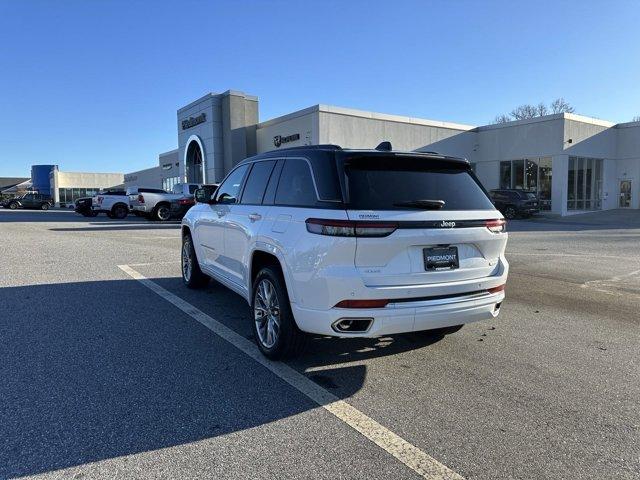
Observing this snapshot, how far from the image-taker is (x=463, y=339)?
203 inches

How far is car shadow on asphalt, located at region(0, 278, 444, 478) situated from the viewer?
311 centimetres

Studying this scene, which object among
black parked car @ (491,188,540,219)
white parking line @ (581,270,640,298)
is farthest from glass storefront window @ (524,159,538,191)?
white parking line @ (581,270,640,298)

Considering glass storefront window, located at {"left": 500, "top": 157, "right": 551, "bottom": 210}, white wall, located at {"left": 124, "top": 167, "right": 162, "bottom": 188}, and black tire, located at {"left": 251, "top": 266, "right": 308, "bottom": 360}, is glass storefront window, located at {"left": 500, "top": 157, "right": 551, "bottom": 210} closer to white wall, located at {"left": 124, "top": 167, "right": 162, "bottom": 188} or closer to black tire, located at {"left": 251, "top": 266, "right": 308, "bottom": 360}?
black tire, located at {"left": 251, "top": 266, "right": 308, "bottom": 360}

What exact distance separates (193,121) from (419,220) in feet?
116

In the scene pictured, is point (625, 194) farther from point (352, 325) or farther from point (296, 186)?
point (352, 325)

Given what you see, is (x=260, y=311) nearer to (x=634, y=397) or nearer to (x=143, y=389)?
(x=143, y=389)

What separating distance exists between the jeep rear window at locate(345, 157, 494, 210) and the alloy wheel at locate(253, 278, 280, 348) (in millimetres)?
1201

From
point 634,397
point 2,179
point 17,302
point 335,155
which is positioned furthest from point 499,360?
point 2,179

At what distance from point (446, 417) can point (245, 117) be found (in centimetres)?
3259

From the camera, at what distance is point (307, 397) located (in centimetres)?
374

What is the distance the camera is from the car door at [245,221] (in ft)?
16.1

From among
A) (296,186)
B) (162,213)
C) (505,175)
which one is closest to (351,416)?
(296,186)

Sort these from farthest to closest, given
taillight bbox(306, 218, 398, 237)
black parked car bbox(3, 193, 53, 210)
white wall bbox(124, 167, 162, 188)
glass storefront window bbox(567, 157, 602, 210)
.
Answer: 1. white wall bbox(124, 167, 162, 188)
2. black parked car bbox(3, 193, 53, 210)
3. glass storefront window bbox(567, 157, 602, 210)
4. taillight bbox(306, 218, 398, 237)

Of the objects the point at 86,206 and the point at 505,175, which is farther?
the point at 505,175
